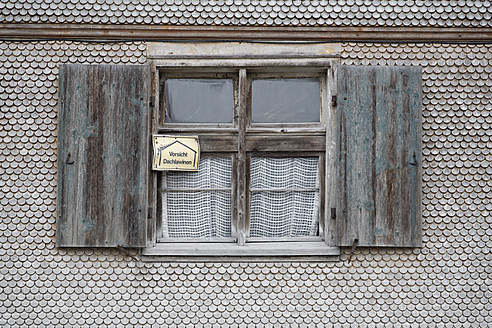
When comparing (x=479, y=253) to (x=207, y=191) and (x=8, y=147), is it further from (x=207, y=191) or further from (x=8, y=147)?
(x=8, y=147)

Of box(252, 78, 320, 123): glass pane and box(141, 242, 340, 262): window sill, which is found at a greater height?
box(252, 78, 320, 123): glass pane

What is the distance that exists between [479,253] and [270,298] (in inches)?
72.4

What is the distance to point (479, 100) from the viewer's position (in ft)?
13.1

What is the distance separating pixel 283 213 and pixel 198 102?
49.7 inches

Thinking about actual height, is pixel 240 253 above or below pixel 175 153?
below

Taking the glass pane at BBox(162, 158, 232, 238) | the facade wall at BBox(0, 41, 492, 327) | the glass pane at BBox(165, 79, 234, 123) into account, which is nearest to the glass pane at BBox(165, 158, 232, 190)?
the glass pane at BBox(162, 158, 232, 238)

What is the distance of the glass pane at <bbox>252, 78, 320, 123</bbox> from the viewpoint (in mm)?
4168

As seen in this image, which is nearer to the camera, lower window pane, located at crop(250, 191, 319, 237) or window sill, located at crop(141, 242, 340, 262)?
window sill, located at crop(141, 242, 340, 262)

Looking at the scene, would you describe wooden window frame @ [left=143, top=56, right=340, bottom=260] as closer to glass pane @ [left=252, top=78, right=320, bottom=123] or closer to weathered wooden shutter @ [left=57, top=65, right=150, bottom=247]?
glass pane @ [left=252, top=78, right=320, bottom=123]

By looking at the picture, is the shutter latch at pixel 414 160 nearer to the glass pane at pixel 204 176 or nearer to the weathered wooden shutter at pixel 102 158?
the glass pane at pixel 204 176

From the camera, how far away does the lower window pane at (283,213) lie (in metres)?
4.13

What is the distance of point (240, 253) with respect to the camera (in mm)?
3941

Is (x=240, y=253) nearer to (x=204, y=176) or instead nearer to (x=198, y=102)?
(x=204, y=176)

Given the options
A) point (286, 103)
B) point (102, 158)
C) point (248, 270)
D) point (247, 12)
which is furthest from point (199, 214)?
point (247, 12)
